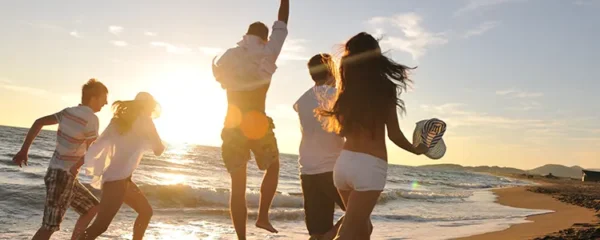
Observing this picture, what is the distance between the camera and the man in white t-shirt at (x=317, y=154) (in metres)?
5.16

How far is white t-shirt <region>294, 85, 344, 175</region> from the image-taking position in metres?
5.14

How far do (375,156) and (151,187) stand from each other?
15116 millimetres

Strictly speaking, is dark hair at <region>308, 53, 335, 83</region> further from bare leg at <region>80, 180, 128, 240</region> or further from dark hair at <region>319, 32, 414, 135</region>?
bare leg at <region>80, 180, 128, 240</region>

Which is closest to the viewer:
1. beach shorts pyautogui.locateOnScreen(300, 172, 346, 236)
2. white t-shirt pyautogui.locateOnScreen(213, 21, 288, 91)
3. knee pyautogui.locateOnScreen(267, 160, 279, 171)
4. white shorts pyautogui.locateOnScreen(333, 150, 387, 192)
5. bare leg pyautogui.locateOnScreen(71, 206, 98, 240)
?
white shorts pyautogui.locateOnScreen(333, 150, 387, 192)

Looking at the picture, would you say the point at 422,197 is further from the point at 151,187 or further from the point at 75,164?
the point at 75,164


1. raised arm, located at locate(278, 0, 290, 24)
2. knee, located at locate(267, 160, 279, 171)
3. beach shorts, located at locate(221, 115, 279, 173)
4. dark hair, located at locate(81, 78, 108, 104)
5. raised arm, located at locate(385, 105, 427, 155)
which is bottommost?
knee, located at locate(267, 160, 279, 171)

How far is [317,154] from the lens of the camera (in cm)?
517

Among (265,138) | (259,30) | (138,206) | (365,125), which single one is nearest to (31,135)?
(138,206)

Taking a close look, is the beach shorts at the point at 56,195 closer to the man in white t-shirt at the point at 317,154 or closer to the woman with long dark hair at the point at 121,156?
the woman with long dark hair at the point at 121,156

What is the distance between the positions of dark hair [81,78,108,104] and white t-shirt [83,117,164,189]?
37 cm

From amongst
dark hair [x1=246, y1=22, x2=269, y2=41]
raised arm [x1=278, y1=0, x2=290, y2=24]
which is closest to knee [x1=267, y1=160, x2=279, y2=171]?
dark hair [x1=246, y1=22, x2=269, y2=41]

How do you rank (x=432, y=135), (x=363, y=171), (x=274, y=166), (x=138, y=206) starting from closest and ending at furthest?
(x=363, y=171) < (x=432, y=135) < (x=274, y=166) < (x=138, y=206)

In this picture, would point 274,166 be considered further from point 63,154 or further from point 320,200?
point 63,154

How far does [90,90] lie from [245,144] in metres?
1.95
